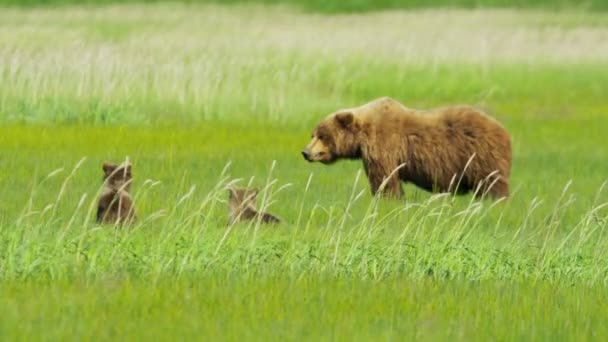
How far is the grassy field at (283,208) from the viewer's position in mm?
7449

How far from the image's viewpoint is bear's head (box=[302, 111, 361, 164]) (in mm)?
13008

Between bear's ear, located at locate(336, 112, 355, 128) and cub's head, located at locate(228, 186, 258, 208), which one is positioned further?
bear's ear, located at locate(336, 112, 355, 128)

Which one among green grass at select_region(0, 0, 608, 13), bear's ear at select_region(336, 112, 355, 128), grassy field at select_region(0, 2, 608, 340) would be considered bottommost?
green grass at select_region(0, 0, 608, 13)

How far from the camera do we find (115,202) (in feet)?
33.9

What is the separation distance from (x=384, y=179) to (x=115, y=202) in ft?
10.3

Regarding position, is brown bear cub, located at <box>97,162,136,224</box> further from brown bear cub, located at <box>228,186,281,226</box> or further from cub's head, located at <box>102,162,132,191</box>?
brown bear cub, located at <box>228,186,281,226</box>

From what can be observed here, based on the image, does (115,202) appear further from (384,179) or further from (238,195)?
(384,179)

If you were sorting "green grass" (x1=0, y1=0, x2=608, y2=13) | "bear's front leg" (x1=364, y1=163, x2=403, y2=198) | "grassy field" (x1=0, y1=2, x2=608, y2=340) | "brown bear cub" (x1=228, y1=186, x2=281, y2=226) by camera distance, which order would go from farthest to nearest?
"green grass" (x1=0, y1=0, x2=608, y2=13) < "bear's front leg" (x1=364, y1=163, x2=403, y2=198) < "brown bear cub" (x1=228, y1=186, x2=281, y2=226) < "grassy field" (x1=0, y1=2, x2=608, y2=340)

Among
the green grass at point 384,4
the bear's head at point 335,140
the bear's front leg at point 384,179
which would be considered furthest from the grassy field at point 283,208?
the green grass at point 384,4

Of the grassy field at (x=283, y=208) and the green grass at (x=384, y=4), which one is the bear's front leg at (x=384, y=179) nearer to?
the grassy field at (x=283, y=208)

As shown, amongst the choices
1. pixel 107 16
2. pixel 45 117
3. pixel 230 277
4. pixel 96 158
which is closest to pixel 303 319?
pixel 230 277

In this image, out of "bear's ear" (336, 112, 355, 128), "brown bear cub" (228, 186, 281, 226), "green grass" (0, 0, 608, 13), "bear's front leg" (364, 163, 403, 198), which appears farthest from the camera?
"green grass" (0, 0, 608, 13)

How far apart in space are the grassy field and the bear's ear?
24.6 inches

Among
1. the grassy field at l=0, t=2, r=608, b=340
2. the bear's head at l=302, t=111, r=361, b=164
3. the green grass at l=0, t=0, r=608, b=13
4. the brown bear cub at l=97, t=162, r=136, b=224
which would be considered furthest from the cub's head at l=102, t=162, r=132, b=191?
the green grass at l=0, t=0, r=608, b=13
